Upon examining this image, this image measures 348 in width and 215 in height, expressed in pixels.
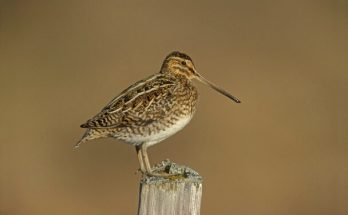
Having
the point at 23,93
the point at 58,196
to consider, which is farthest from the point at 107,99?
the point at 58,196

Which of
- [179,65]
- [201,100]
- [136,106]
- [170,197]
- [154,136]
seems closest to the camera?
[170,197]

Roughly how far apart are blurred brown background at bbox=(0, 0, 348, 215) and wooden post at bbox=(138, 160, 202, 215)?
4817 mm

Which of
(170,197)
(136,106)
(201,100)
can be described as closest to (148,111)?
(136,106)

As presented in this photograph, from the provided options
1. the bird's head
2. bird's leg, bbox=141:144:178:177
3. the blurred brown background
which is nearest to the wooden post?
bird's leg, bbox=141:144:178:177

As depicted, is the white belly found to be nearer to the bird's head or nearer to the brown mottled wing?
the brown mottled wing

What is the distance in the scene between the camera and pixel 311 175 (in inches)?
353

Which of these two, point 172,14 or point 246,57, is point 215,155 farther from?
point 172,14

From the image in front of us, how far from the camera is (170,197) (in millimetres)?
3328

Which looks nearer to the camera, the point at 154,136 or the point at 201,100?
the point at 154,136

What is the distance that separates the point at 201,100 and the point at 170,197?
22.8 ft

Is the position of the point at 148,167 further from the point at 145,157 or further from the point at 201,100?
the point at 201,100

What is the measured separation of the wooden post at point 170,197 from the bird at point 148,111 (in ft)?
2.81

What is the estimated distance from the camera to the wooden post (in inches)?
130

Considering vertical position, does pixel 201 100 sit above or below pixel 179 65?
above
